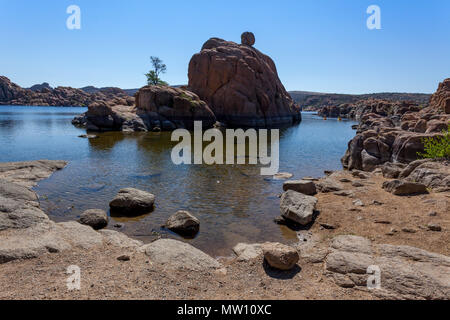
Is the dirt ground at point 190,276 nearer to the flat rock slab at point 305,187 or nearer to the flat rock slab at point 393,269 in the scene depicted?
the flat rock slab at point 393,269

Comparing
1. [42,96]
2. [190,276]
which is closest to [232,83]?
[190,276]

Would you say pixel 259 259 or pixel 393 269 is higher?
pixel 393 269

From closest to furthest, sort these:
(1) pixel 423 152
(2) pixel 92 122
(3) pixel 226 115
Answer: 1. (1) pixel 423 152
2. (2) pixel 92 122
3. (3) pixel 226 115

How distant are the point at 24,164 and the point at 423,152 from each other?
87.6ft

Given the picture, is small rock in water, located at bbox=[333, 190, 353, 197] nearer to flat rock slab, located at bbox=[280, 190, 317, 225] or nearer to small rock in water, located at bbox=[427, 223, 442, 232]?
flat rock slab, located at bbox=[280, 190, 317, 225]

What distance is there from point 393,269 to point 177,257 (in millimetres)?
5530

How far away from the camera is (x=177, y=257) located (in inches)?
309

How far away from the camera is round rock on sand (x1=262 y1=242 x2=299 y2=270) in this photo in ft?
23.9

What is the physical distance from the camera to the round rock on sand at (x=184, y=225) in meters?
11.0

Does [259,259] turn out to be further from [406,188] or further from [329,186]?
[329,186]

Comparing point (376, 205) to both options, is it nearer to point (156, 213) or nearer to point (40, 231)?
point (156, 213)

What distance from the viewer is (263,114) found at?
2820 inches

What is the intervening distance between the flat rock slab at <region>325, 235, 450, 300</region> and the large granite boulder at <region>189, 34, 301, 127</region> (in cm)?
5934
